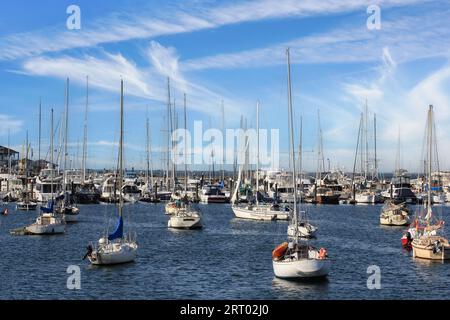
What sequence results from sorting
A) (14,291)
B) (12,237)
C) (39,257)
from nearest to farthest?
(14,291), (39,257), (12,237)

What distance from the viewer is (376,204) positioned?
132750 millimetres

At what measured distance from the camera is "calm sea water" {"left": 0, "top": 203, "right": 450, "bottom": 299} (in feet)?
112

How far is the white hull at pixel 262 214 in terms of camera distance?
3285 inches

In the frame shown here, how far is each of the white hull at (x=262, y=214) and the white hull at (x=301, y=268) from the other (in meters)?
46.6

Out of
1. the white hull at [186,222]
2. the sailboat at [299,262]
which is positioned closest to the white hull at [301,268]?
the sailboat at [299,262]

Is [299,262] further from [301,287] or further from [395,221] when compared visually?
[395,221]

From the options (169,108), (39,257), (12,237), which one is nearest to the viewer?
(39,257)

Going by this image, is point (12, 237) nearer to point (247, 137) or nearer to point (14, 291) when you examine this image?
point (14, 291)

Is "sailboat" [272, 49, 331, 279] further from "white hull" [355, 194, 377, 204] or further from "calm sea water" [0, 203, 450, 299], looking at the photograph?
"white hull" [355, 194, 377, 204]

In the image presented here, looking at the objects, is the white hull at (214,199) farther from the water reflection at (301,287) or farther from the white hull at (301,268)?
the white hull at (301,268)

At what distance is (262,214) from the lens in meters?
84.2

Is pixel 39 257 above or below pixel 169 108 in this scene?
below

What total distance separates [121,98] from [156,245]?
15327 mm
